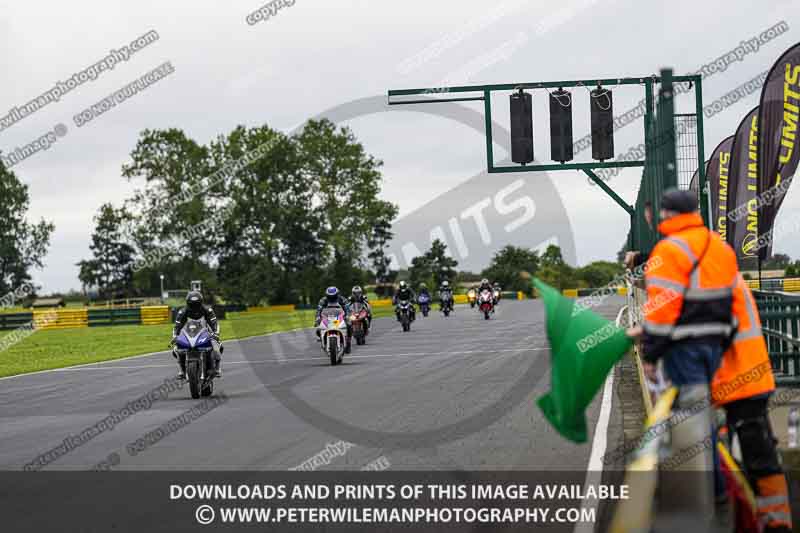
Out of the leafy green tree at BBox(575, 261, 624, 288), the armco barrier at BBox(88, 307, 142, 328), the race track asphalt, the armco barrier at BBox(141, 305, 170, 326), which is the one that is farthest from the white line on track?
the leafy green tree at BBox(575, 261, 624, 288)

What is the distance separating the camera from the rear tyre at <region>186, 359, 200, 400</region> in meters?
15.2

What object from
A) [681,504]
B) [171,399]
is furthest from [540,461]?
[171,399]

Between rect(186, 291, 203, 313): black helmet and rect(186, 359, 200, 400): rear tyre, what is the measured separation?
0.78 m

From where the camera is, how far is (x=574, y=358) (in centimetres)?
550

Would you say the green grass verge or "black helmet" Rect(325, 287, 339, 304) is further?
the green grass verge

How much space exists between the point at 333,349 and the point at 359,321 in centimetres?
763

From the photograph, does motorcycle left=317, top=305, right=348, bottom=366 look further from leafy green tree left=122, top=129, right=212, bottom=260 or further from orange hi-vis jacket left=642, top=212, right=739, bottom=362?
leafy green tree left=122, top=129, right=212, bottom=260

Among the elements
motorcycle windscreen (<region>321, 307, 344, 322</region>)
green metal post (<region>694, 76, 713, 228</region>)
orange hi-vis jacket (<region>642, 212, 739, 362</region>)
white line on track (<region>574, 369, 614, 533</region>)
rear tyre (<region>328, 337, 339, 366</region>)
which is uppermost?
green metal post (<region>694, 76, 713, 228</region>)

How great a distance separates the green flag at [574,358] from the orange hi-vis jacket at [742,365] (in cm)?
52

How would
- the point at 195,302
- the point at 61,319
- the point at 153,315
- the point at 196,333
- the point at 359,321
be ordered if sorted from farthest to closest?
the point at 61,319 → the point at 153,315 → the point at 359,321 → the point at 195,302 → the point at 196,333

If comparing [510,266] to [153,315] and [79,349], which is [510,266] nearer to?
[153,315]

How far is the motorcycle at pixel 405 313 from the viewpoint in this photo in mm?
35656

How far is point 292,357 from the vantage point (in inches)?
947

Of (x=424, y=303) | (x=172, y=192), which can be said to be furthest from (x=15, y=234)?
(x=424, y=303)
